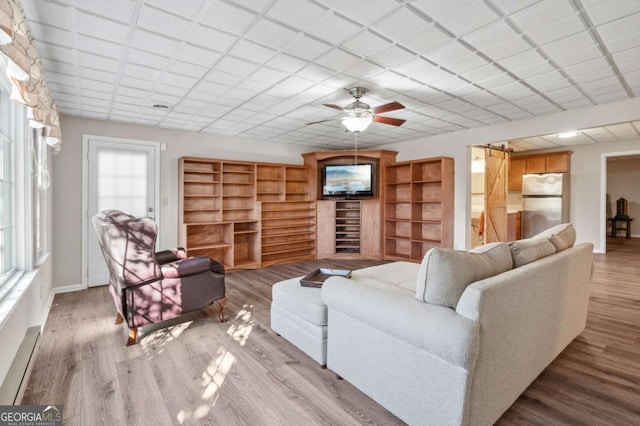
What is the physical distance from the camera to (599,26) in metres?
2.27

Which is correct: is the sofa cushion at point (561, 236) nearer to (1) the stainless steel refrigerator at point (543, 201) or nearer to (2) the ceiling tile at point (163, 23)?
(2) the ceiling tile at point (163, 23)

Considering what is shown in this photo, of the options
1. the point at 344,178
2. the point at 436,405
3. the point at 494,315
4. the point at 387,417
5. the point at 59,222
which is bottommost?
the point at 387,417

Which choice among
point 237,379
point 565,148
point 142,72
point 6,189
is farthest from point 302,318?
point 565,148

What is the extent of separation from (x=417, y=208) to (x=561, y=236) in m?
3.84

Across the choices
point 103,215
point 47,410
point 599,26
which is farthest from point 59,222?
point 599,26

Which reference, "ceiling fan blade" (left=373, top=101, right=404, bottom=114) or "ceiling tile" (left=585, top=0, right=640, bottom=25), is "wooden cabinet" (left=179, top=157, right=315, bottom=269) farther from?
"ceiling tile" (left=585, top=0, right=640, bottom=25)

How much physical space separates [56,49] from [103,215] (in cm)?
136

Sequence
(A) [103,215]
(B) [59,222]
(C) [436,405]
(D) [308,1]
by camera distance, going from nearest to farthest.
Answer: (C) [436,405] < (D) [308,1] < (A) [103,215] < (B) [59,222]

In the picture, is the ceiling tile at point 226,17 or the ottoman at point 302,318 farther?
the ottoman at point 302,318

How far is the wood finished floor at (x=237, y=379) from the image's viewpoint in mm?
1812

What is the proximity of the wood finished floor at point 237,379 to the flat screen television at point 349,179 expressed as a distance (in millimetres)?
3802

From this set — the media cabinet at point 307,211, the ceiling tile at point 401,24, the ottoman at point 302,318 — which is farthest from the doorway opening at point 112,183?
the ceiling tile at point 401,24

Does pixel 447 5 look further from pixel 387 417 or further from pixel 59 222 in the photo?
pixel 59 222

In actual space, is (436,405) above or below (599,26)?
below
